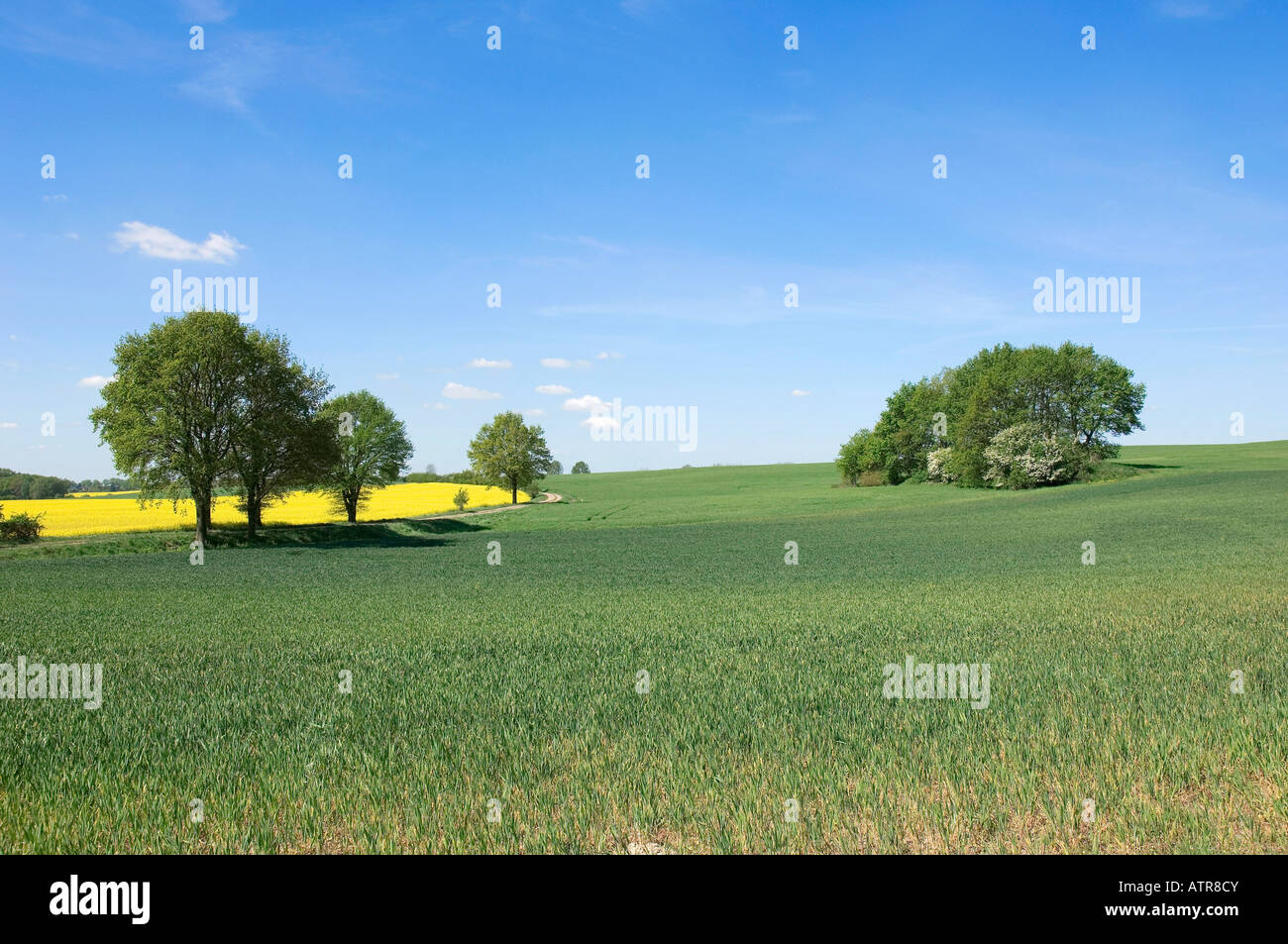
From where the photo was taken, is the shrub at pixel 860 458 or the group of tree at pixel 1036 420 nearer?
the group of tree at pixel 1036 420

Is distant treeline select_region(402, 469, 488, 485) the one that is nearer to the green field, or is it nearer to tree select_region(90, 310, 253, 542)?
tree select_region(90, 310, 253, 542)

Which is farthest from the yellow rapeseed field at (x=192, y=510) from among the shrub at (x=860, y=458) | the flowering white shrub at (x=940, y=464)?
the flowering white shrub at (x=940, y=464)

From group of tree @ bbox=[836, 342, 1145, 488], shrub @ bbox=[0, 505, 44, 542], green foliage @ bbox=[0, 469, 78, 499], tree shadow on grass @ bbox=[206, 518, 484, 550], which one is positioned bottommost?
tree shadow on grass @ bbox=[206, 518, 484, 550]

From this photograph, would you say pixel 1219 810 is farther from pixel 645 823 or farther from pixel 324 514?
pixel 324 514

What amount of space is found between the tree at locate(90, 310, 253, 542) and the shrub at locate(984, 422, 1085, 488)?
6812 cm

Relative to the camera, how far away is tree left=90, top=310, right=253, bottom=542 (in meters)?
43.3

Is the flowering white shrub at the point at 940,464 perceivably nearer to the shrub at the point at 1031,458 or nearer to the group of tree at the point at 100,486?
the shrub at the point at 1031,458

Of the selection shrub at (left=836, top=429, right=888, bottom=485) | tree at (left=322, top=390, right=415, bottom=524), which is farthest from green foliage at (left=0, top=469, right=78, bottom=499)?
shrub at (left=836, top=429, right=888, bottom=485)

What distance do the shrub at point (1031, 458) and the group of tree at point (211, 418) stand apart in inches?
2442

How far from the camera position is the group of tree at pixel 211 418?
43531 mm

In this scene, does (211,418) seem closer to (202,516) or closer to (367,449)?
(202,516)

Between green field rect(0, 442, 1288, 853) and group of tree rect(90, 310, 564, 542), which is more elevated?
group of tree rect(90, 310, 564, 542)
